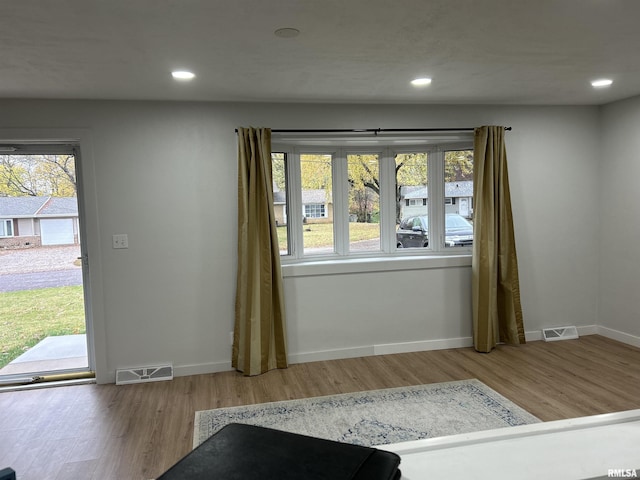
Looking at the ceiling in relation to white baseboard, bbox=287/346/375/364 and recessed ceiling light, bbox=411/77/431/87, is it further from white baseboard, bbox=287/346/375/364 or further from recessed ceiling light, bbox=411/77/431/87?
white baseboard, bbox=287/346/375/364

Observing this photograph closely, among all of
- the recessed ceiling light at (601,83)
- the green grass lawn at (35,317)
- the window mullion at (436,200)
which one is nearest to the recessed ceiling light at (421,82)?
A: the window mullion at (436,200)

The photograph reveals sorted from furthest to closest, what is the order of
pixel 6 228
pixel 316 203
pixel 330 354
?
1. pixel 316 203
2. pixel 330 354
3. pixel 6 228

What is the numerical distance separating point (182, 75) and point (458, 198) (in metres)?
2.87

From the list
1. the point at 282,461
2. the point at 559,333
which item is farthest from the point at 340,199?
the point at 282,461

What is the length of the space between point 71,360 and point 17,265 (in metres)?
0.93

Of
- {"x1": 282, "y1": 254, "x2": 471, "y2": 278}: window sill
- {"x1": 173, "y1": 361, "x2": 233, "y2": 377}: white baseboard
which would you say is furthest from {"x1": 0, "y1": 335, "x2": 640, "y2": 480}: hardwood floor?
{"x1": 282, "y1": 254, "x2": 471, "y2": 278}: window sill

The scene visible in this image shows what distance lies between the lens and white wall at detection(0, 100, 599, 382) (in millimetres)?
3689

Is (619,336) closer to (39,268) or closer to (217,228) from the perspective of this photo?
(217,228)

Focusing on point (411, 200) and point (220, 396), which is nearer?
point (220, 396)

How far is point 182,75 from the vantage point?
9.75 ft

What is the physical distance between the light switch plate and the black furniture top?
3261 millimetres

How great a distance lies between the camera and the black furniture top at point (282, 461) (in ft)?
2.29

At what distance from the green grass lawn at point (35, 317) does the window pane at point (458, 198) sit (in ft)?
11.6

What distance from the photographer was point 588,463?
2.71 feet
